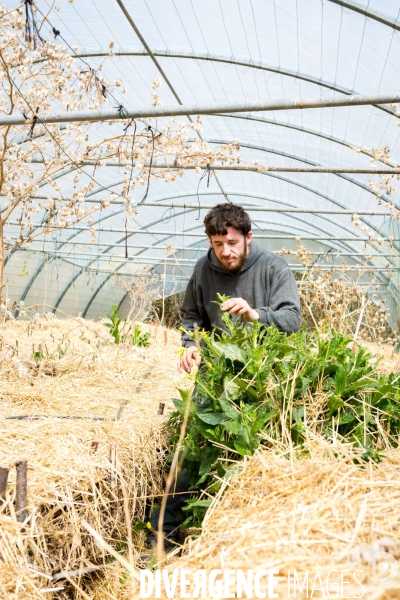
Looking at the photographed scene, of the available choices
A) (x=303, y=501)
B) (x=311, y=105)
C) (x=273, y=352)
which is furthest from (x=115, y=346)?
(x=303, y=501)

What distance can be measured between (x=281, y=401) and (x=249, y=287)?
100 centimetres

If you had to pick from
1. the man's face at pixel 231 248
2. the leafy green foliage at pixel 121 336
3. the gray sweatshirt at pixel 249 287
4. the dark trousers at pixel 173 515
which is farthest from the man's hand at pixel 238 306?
the leafy green foliage at pixel 121 336

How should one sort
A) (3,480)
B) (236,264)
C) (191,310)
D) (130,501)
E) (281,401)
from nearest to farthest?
1. (3,480)
2. (281,401)
3. (130,501)
4. (236,264)
5. (191,310)

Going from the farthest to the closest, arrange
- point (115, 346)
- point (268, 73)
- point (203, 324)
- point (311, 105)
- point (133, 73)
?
point (133, 73)
point (268, 73)
point (115, 346)
point (311, 105)
point (203, 324)

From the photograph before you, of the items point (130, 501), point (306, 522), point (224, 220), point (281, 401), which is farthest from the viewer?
point (224, 220)

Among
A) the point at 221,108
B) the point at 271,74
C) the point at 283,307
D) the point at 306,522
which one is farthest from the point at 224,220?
the point at 271,74

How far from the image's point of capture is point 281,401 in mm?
2215

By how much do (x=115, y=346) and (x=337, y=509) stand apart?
5127 mm

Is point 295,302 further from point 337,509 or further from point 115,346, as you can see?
point 115,346

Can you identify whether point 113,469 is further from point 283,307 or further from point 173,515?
point 283,307

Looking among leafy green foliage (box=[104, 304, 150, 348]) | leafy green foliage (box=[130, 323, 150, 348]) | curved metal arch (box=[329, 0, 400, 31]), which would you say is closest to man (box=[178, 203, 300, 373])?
curved metal arch (box=[329, 0, 400, 31])

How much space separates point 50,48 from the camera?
4645 mm

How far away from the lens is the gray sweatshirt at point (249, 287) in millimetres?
2941

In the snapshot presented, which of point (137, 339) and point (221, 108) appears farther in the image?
point (137, 339)
